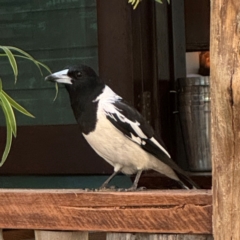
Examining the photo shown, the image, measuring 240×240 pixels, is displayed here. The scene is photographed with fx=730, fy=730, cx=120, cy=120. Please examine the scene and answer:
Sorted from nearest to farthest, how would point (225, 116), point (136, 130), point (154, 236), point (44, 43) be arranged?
point (225, 116) → point (154, 236) → point (136, 130) → point (44, 43)

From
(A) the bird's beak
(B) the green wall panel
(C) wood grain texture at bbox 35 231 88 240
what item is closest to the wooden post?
(C) wood grain texture at bbox 35 231 88 240

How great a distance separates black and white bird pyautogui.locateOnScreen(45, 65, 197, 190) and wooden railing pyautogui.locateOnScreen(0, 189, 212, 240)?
0.45 m

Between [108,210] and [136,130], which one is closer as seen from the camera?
[108,210]

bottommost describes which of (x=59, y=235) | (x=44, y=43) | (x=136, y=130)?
(x=59, y=235)

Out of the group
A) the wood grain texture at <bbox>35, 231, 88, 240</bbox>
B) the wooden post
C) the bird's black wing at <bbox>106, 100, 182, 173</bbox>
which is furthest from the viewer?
the bird's black wing at <bbox>106, 100, 182, 173</bbox>

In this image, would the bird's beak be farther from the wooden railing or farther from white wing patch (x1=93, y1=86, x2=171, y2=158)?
the wooden railing

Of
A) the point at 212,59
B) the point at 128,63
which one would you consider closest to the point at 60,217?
the point at 212,59

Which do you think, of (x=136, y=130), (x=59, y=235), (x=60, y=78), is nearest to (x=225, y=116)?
(x=59, y=235)

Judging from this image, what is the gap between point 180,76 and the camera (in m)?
3.19

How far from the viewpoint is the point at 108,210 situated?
133 centimetres

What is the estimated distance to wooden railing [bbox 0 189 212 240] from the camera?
1269mm

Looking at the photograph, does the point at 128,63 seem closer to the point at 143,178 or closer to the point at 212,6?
the point at 143,178

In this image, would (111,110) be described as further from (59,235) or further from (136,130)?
(59,235)

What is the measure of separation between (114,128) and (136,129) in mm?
57
